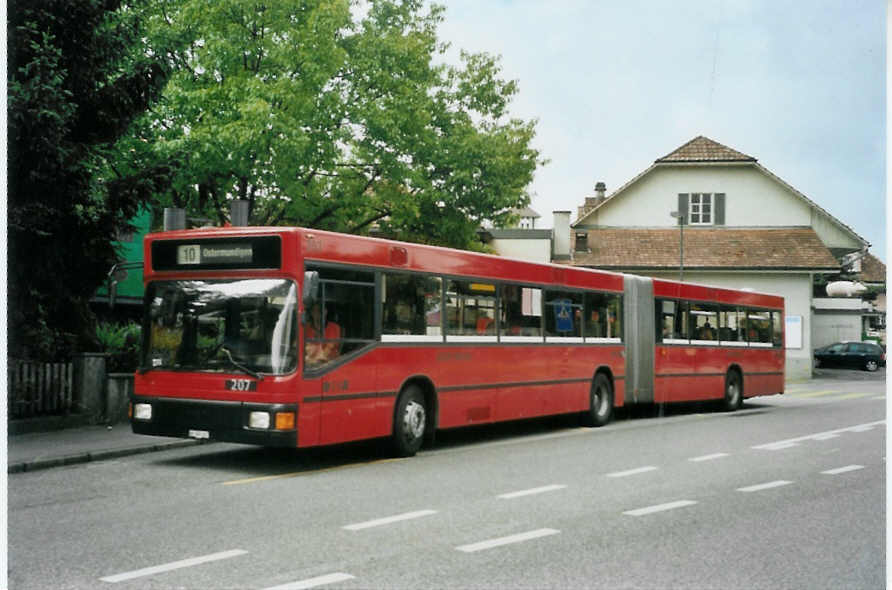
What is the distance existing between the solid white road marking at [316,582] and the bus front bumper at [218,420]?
443cm

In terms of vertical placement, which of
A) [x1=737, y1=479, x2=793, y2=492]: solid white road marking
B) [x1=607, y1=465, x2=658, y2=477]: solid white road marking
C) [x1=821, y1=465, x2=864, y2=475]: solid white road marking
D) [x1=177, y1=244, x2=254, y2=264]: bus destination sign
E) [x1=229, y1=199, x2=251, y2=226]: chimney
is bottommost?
[x1=821, y1=465, x2=864, y2=475]: solid white road marking

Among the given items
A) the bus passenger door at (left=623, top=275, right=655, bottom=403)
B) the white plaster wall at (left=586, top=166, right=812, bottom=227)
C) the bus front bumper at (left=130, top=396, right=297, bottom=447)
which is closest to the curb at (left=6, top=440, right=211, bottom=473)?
the bus front bumper at (left=130, top=396, right=297, bottom=447)

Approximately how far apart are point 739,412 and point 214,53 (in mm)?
12893

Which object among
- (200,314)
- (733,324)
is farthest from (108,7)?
(733,324)

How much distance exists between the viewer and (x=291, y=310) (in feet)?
34.9

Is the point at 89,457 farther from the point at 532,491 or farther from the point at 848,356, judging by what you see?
the point at 848,356

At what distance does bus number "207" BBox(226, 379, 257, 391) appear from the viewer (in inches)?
419

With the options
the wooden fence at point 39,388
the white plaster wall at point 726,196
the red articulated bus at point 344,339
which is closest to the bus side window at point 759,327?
the red articulated bus at point 344,339

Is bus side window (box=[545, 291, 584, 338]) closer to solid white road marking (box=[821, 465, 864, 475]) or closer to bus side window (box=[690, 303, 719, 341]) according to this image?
bus side window (box=[690, 303, 719, 341])

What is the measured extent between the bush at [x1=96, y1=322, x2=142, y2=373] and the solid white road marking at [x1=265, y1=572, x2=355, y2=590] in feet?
37.1

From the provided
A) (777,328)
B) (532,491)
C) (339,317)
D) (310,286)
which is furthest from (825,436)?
(310,286)

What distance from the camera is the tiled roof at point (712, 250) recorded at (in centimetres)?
3928

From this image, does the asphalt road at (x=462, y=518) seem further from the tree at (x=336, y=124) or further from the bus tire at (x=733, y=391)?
the tree at (x=336, y=124)

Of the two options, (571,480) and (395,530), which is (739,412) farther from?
(395,530)
